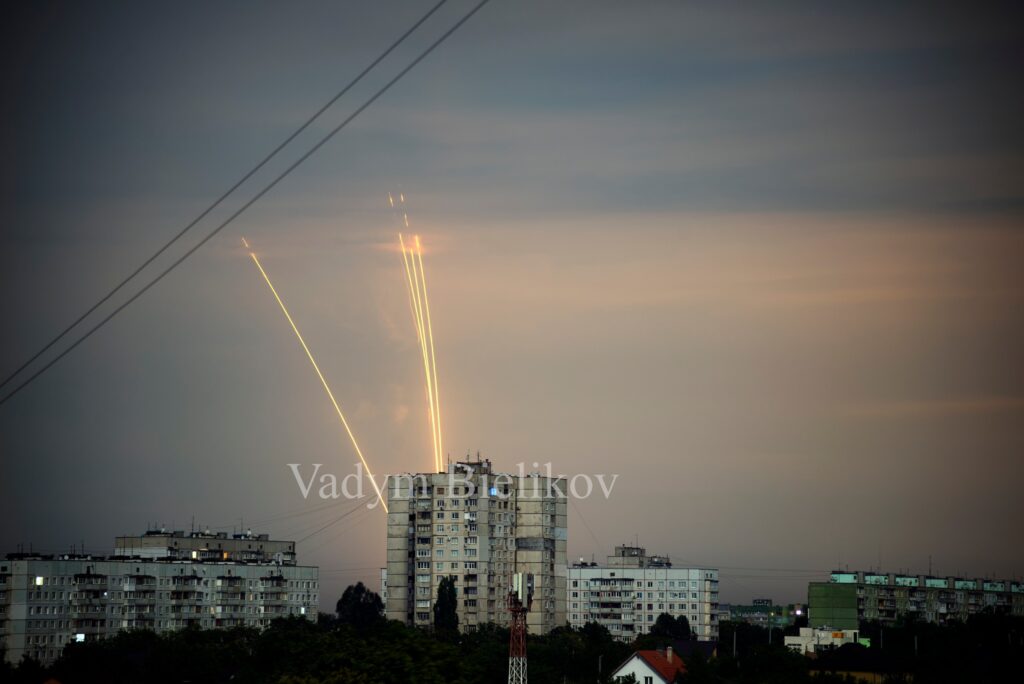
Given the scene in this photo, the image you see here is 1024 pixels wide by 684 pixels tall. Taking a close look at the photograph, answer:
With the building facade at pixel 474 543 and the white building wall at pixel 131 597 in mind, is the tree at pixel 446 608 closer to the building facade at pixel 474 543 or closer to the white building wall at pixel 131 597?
the building facade at pixel 474 543

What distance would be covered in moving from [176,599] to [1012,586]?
367 ft

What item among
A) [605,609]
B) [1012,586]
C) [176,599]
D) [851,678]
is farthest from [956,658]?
[1012,586]

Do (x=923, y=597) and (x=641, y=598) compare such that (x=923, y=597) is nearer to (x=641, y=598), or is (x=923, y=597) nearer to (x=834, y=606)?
(x=641, y=598)

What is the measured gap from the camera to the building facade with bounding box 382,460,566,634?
114875 mm

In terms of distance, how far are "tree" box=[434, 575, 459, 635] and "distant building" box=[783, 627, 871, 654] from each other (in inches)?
975

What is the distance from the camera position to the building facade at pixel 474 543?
377ft

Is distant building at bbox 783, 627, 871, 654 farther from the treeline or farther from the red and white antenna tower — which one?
the red and white antenna tower

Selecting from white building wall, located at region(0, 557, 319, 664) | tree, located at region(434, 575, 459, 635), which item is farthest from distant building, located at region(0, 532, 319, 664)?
tree, located at region(434, 575, 459, 635)

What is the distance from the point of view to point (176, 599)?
4496 inches

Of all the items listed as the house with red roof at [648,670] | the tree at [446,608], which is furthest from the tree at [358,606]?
the house with red roof at [648,670]

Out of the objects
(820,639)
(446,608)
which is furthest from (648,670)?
(446,608)

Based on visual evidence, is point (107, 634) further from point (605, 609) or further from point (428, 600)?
point (605, 609)

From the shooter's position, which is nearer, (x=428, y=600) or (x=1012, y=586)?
(x=428, y=600)

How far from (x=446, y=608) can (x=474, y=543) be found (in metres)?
6.40
